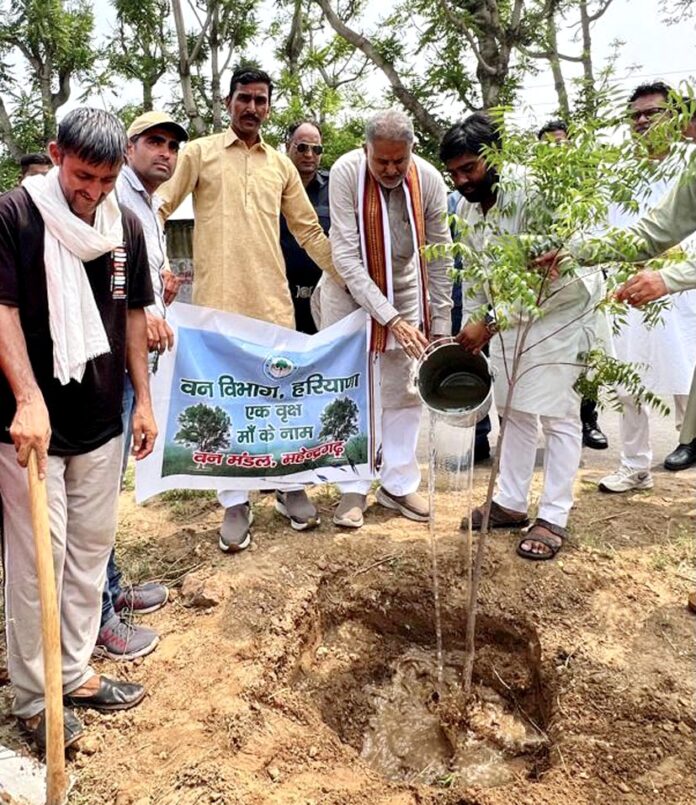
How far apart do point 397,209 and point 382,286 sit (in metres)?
0.40

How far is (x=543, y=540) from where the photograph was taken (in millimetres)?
3369

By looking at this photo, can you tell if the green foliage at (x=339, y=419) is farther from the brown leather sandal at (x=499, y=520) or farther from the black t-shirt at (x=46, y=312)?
the black t-shirt at (x=46, y=312)

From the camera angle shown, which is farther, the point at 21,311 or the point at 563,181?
the point at 563,181

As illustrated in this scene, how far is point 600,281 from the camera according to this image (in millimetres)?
3311

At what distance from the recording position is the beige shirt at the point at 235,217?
340 cm

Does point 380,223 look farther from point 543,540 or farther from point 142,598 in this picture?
point 142,598

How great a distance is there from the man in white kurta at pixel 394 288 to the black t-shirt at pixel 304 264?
0.31 meters

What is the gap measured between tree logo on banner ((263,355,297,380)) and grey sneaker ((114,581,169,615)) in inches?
47.8

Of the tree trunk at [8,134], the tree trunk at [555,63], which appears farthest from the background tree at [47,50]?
the tree trunk at [555,63]

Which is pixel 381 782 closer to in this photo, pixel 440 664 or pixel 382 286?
pixel 440 664

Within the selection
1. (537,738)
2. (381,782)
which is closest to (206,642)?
(381,782)

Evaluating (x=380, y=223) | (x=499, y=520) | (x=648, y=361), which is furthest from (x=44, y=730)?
(x=648, y=361)

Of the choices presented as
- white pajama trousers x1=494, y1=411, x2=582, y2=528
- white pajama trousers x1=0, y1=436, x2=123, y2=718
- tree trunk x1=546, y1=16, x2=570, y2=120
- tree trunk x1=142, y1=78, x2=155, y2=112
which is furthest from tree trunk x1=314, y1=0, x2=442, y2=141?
white pajama trousers x1=0, y1=436, x2=123, y2=718

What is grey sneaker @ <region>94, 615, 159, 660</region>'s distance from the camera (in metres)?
2.77
